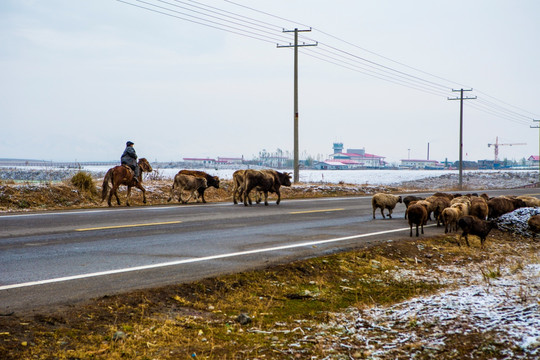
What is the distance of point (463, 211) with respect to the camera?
15.2 meters

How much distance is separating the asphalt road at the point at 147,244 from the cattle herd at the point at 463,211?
1.73 ft

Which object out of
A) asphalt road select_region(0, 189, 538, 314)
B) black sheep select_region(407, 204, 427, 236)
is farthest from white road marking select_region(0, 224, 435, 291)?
black sheep select_region(407, 204, 427, 236)

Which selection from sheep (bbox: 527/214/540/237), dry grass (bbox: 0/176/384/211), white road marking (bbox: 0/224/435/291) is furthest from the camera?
dry grass (bbox: 0/176/384/211)

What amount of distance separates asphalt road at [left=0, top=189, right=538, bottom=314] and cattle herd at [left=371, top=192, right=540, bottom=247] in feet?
1.73

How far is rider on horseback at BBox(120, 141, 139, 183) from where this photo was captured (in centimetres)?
2167

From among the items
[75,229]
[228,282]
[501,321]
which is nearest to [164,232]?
[75,229]

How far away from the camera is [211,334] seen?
543cm

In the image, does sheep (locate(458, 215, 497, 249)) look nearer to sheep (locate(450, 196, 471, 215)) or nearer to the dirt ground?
sheep (locate(450, 196, 471, 215))

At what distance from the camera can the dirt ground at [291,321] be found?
4.80 m

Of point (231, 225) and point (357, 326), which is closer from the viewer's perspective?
point (357, 326)

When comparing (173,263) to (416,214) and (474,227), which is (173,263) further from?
(474,227)

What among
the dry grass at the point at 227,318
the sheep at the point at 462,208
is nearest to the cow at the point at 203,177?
the sheep at the point at 462,208

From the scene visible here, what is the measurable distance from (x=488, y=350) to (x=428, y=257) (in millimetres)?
6808

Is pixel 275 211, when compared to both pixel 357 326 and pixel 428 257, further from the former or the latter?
pixel 357 326
